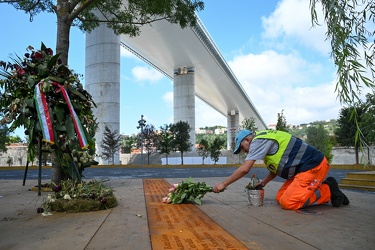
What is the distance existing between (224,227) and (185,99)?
57.5 m

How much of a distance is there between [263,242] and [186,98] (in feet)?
191

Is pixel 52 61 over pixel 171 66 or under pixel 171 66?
under

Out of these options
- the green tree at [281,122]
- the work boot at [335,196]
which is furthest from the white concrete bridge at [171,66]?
the work boot at [335,196]

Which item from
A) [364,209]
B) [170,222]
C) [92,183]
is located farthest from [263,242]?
[92,183]

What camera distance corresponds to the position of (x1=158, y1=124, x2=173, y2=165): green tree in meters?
42.3

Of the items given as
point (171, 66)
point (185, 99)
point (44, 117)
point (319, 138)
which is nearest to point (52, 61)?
point (44, 117)

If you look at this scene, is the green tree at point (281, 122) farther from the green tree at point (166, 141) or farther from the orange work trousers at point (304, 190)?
the orange work trousers at point (304, 190)

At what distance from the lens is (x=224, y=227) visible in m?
3.27

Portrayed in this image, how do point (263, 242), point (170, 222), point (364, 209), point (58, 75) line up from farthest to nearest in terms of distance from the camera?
point (58, 75) → point (364, 209) → point (170, 222) → point (263, 242)

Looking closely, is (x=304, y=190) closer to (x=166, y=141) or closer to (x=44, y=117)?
(x=44, y=117)

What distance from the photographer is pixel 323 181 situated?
4.60 m

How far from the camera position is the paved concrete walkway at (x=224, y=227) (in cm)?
264

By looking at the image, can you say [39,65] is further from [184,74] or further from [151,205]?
[184,74]

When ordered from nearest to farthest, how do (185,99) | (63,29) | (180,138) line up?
(63,29), (180,138), (185,99)
